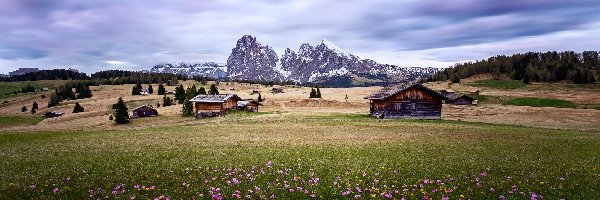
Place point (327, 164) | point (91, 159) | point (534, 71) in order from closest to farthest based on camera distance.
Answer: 1. point (327, 164)
2. point (91, 159)
3. point (534, 71)

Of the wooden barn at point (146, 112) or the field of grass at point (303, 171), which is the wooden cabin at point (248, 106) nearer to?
the wooden barn at point (146, 112)

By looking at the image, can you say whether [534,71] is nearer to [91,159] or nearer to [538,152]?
[538,152]

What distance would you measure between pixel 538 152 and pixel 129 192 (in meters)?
24.0

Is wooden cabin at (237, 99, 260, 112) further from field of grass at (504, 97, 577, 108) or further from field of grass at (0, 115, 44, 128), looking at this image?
field of grass at (504, 97, 577, 108)

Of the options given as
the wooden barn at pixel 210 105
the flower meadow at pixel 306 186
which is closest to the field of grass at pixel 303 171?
the flower meadow at pixel 306 186

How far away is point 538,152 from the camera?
26.4 m

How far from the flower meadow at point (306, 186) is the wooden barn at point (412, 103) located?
54467mm

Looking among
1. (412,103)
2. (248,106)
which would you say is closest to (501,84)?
(248,106)

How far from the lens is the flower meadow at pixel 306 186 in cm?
1391

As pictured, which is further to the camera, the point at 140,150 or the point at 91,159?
the point at 140,150

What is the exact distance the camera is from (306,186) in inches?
606

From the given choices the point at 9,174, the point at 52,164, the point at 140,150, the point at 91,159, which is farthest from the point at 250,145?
the point at 9,174

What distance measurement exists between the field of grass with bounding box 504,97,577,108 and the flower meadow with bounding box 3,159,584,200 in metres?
104

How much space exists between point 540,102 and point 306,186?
374ft
